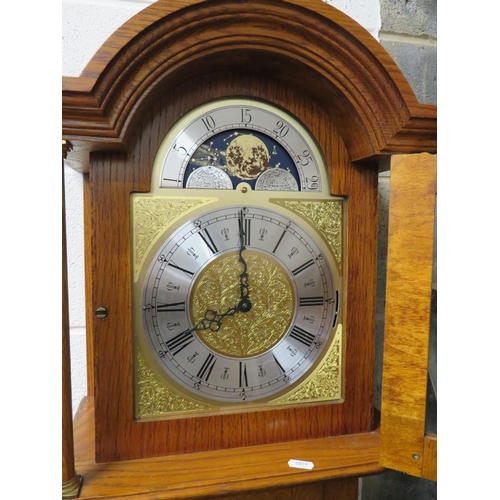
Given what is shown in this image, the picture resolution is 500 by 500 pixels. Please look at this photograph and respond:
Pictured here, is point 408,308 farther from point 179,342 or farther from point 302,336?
point 179,342

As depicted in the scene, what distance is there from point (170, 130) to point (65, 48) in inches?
17.9

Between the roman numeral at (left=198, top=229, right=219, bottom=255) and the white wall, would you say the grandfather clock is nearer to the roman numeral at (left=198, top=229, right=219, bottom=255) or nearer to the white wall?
the roman numeral at (left=198, top=229, right=219, bottom=255)

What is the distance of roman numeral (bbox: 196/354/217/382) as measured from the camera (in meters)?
0.79

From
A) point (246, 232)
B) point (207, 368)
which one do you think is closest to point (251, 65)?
point (246, 232)

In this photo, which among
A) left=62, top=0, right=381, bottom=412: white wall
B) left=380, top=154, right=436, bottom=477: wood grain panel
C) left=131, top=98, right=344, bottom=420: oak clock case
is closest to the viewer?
left=380, top=154, right=436, bottom=477: wood grain panel

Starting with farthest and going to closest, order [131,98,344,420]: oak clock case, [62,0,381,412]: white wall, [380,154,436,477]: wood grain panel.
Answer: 1. [62,0,381,412]: white wall
2. [131,98,344,420]: oak clock case
3. [380,154,436,477]: wood grain panel

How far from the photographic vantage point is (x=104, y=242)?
0.74m

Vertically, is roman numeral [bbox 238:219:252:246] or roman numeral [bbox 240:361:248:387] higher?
roman numeral [bbox 238:219:252:246]

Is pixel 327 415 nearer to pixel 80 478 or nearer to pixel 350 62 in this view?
pixel 80 478

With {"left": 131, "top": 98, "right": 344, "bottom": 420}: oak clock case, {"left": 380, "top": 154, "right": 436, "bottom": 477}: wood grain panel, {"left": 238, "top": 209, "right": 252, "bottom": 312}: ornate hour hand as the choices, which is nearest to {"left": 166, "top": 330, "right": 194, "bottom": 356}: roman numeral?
{"left": 131, "top": 98, "right": 344, "bottom": 420}: oak clock case

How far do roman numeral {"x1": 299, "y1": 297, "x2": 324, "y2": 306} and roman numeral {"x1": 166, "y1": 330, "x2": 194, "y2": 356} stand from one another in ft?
0.73

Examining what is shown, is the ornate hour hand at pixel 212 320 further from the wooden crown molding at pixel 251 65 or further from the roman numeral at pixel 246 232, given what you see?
the wooden crown molding at pixel 251 65

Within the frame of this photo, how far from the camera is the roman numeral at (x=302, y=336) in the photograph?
0.83 m
